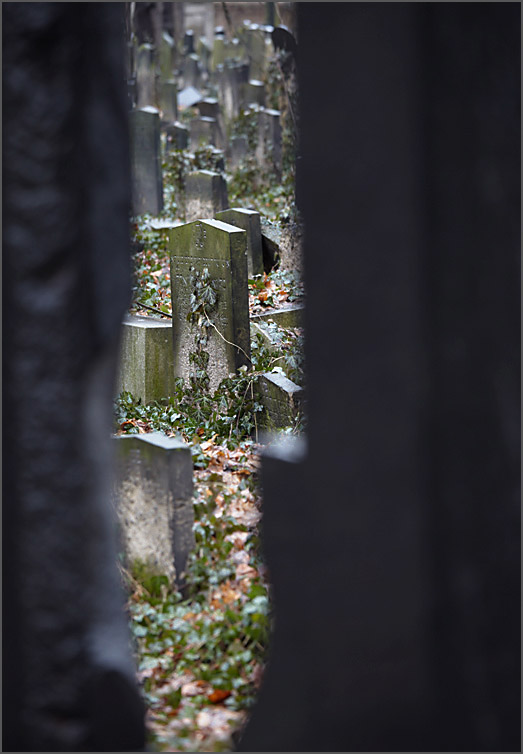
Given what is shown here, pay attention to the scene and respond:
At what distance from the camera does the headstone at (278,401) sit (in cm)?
592

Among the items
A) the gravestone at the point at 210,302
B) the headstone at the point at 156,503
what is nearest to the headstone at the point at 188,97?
the gravestone at the point at 210,302

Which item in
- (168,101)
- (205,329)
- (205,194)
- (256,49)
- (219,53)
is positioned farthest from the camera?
(219,53)

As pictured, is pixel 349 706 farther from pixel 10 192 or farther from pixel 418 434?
pixel 10 192

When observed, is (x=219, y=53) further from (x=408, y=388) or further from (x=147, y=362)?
(x=408, y=388)

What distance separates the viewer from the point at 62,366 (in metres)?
2.42

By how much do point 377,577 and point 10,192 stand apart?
1405 mm

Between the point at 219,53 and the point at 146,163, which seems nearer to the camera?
the point at 146,163

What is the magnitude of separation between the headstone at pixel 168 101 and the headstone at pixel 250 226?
12.6 m

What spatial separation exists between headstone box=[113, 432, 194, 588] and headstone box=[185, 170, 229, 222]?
754 cm

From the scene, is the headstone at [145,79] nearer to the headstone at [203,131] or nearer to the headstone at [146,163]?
the headstone at [203,131]

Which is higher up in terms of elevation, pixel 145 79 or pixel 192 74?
pixel 192 74

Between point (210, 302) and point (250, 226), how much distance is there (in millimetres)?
2521

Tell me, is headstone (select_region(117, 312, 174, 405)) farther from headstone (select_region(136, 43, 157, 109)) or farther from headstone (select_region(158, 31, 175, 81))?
headstone (select_region(158, 31, 175, 81))

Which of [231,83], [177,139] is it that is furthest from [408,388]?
[231,83]
